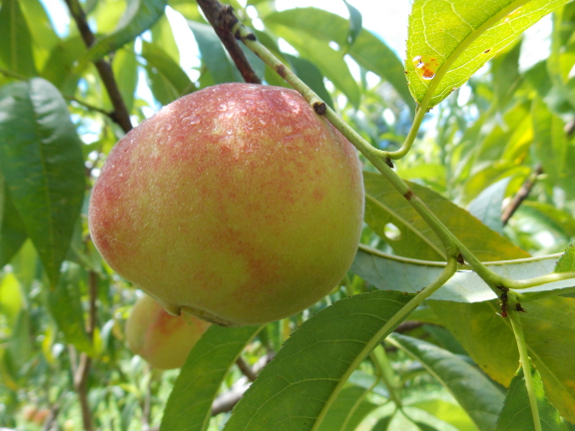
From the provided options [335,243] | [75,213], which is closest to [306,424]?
[335,243]

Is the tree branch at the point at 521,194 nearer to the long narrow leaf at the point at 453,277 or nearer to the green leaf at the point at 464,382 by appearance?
the green leaf at the point at 464,382

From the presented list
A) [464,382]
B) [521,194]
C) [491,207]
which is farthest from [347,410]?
[521,194]

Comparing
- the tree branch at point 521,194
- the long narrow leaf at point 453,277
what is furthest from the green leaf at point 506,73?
the long narrow leaf at point 453,277

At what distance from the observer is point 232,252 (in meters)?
0.62

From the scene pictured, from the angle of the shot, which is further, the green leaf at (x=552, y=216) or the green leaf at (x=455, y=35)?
the green leaf at (x=552, y=216)

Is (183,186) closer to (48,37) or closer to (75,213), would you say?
(75,213)

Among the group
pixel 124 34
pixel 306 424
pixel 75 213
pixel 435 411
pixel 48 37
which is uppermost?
pixel 124 34

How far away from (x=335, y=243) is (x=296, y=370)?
0.23 meters

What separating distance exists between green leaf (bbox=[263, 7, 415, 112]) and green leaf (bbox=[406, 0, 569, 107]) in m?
0.69

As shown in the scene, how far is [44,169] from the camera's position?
0.93m

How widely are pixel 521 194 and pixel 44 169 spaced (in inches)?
69.9

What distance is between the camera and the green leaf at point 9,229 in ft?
3.78

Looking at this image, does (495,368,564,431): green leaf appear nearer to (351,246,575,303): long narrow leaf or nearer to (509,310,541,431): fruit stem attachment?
(509,310,541,431): fruit stem attachment

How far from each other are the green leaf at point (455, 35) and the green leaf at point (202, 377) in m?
0.67
